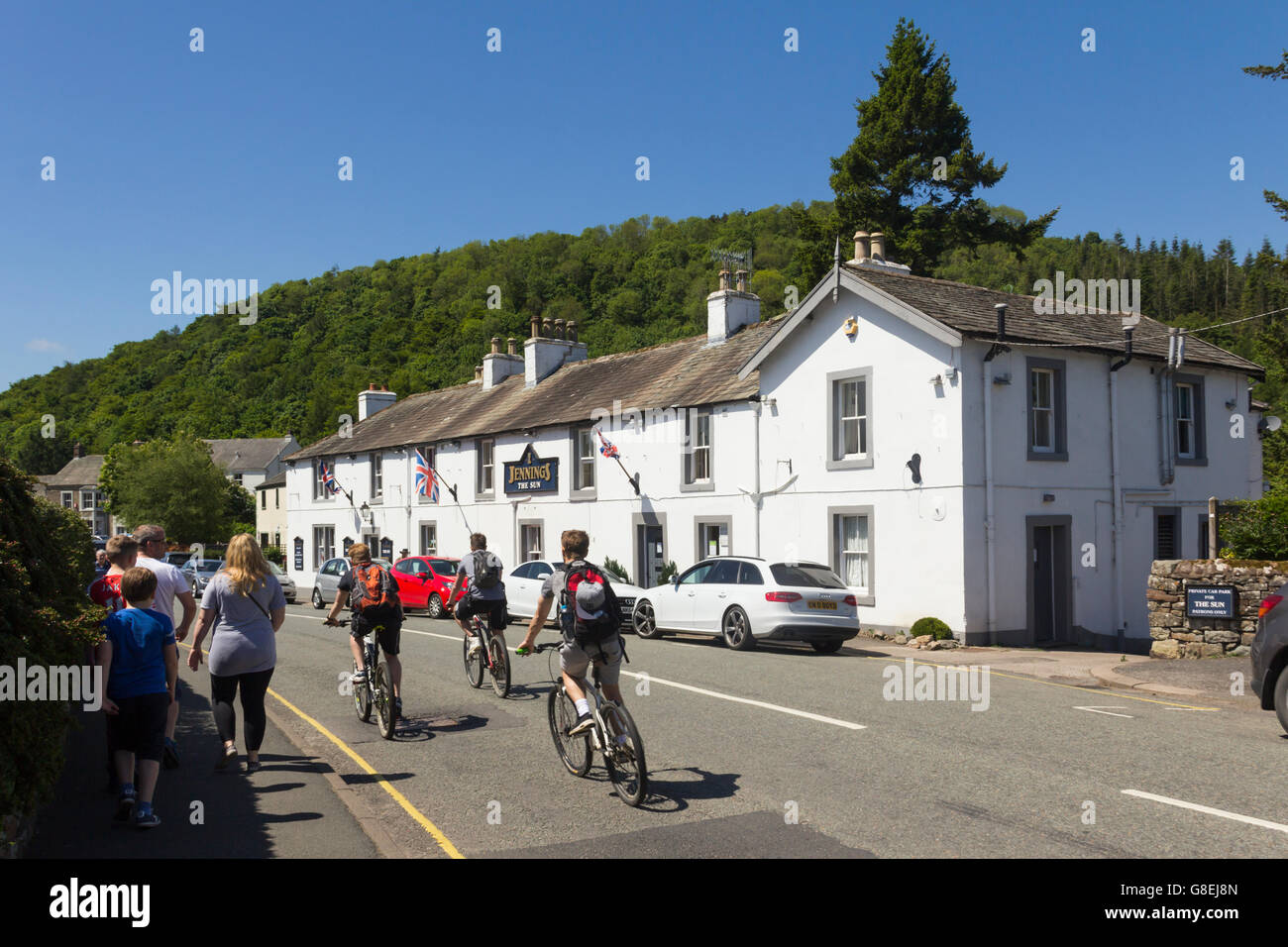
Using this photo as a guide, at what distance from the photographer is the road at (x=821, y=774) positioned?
617 cm

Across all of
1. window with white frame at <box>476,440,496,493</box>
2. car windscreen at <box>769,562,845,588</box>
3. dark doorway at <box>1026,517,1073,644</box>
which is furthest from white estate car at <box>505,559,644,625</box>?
window with white frame at <box>476,440,496,493</box>

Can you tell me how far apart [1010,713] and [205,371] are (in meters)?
108

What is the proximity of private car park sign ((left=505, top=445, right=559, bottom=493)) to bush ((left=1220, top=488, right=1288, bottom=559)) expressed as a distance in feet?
59.6

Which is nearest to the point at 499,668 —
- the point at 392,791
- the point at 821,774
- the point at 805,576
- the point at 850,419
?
the point at 392,791

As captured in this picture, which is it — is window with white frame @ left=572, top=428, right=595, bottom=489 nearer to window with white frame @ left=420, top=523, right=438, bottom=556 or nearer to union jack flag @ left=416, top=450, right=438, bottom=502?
union jack flag @ left=416, top=450, right=438, bottom=502

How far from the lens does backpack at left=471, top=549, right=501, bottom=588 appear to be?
12.4 meters

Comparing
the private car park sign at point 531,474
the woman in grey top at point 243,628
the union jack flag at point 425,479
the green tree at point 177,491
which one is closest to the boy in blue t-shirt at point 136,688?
the woman in grey top at point 243,628

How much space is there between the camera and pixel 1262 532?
52.4 feet

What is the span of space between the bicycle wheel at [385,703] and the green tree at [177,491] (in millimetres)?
65636

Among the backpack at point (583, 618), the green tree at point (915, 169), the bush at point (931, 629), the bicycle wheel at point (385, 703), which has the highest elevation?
the green tree at point (915, 169)

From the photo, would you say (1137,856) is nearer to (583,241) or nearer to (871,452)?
(871,452)

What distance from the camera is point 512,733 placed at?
32.5ft

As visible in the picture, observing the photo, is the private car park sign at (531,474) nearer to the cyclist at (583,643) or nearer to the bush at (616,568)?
the bush at (616,568)

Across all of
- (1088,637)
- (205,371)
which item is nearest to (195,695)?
(1088,637)
